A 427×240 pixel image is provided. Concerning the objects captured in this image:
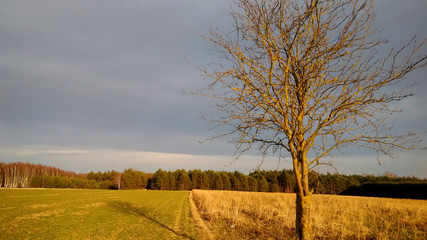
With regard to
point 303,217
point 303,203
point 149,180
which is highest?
point 303,203

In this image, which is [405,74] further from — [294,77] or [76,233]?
[76,233]

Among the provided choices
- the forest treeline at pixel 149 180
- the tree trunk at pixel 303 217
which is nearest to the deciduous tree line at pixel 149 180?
the forest treeline at pixel 149 180

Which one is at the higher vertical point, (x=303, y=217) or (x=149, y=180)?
(x=303, y=217)

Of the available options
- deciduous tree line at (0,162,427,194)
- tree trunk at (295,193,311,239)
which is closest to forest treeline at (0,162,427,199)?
deciduous tree line at (0,162,427,194)

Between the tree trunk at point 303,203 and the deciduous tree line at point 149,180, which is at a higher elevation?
the tree trunk at point 303,203

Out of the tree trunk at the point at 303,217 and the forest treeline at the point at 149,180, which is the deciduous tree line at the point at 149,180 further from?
the tree trunk at the point at 303,217

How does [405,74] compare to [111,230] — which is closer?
[405,74]

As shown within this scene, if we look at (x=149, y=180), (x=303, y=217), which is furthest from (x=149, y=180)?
(x=303, y=217)

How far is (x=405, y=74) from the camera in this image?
131 inches

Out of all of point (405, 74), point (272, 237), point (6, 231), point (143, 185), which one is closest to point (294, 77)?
point (405, 74)

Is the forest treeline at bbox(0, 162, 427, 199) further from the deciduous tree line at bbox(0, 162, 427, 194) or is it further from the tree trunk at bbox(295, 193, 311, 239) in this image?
the tree trunk at bbox(295, 193, 311, 239)

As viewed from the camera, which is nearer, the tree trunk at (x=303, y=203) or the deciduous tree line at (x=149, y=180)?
the tree trunk at (x=303, y=203)

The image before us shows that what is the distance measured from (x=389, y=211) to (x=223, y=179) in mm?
82298

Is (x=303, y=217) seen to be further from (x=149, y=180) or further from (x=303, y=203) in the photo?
(x=149, y=180)
